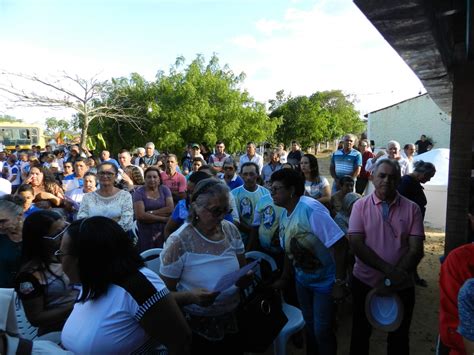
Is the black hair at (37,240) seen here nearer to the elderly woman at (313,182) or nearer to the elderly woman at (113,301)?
the elderly woman at (113,301)

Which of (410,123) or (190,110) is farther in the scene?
(410,123)

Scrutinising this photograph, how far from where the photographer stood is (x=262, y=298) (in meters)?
2.33

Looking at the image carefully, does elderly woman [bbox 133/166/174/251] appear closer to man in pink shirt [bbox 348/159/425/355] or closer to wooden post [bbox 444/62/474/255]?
man in pink shirt [bbox 348/159/425/355]

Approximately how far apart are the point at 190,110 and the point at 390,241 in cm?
1179

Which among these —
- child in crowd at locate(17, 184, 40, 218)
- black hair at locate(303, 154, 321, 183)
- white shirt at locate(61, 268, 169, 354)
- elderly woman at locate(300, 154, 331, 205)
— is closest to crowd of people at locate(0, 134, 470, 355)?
white shirt at locate(61, 268, 169, 354)

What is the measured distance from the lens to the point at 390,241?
103 inches

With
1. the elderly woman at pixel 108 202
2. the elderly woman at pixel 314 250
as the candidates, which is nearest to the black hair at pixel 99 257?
the elderly woman at pixel 314 250

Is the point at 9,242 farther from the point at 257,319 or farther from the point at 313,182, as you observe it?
the point at 313,182

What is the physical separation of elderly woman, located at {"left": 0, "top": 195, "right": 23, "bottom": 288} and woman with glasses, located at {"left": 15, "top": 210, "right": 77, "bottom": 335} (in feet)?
1.15

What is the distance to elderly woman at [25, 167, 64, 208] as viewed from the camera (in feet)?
15.6

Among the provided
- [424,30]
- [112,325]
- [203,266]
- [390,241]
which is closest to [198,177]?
[203,266]

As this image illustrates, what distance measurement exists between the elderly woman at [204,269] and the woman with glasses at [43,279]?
2.19ft

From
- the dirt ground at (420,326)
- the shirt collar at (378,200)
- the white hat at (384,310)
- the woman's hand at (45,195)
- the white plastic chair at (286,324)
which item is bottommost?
the dirt ground at (420,326)

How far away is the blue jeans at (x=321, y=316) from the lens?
264 cm
